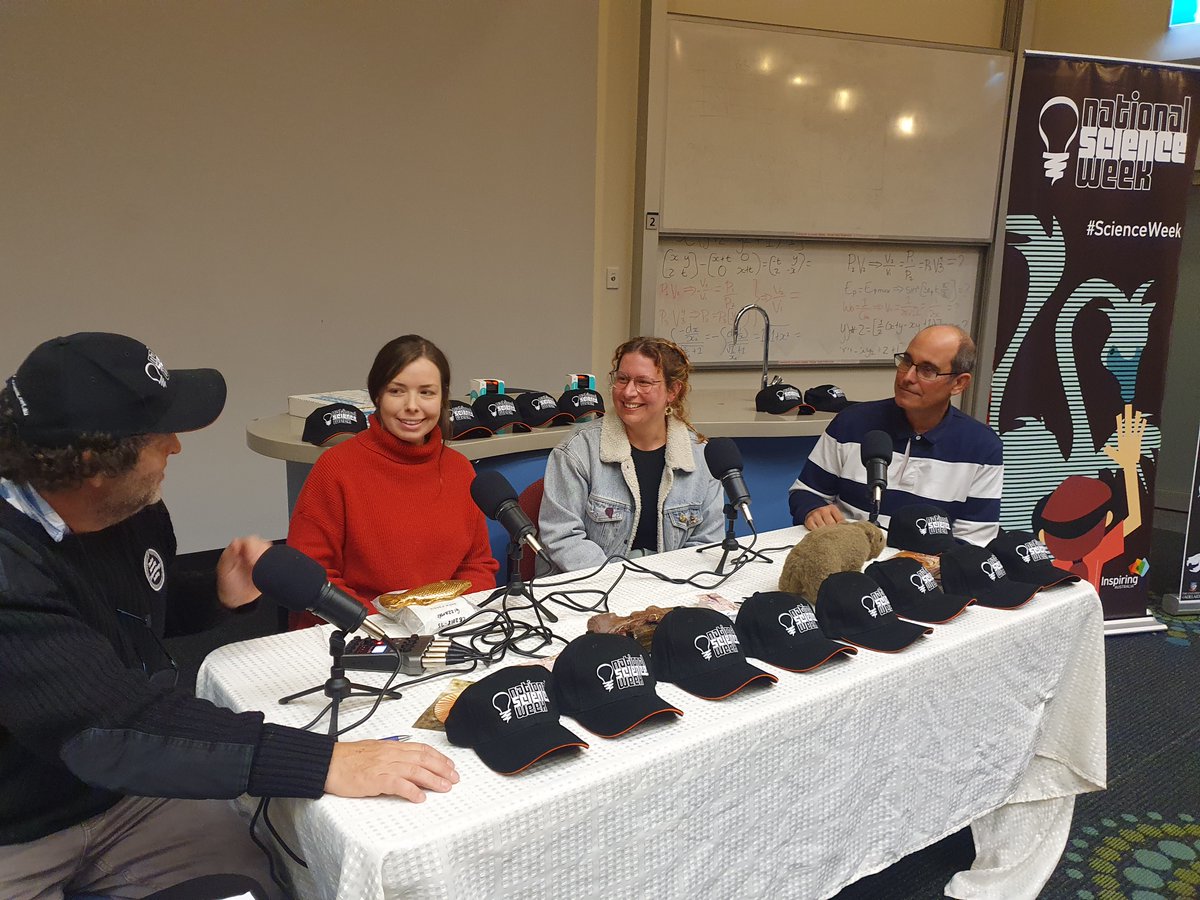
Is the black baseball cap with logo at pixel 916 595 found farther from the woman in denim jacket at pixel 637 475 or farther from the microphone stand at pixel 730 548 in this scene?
the woman in denim jacket at pixel 637 475

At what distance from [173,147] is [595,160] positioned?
78.1 inches

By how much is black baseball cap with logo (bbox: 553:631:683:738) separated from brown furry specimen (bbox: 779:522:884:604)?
1.63ft

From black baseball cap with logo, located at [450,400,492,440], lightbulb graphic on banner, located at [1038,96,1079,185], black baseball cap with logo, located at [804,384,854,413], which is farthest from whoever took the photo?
black baseball cap with logo, located at [804,384,854,413]

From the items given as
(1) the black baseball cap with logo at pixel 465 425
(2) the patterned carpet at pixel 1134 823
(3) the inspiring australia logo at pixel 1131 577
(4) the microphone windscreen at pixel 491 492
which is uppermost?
(4) the microphone windscreen at pixel 491 492

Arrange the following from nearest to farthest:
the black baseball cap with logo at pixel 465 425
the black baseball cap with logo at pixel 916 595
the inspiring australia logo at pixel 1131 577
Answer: the black baseball cap with logo at pixel 916 595, the black baseball cap with logo at pixel 465 425, the inspiring australia logo at pixel 1131 577

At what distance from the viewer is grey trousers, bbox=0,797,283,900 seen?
1.08m

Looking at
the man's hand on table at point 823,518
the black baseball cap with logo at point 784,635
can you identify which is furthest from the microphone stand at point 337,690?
the man's hand on table at point 823,518

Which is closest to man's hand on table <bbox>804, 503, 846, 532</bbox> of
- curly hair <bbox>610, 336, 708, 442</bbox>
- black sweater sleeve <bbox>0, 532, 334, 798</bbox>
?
curly hair <bbox>610, 336, 708, 442</bbox>

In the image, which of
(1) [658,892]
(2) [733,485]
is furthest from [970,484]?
(1) [658,892]

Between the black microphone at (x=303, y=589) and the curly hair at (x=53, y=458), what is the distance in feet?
0.72

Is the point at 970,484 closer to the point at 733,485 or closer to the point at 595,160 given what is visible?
the point at 733,485

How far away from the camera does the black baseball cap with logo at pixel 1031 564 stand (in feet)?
5.57

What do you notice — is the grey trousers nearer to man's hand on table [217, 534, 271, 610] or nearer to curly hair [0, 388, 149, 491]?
man's hand on table [217, 534, 271, 610]

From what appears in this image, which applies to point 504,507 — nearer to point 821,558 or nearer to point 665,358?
point 821,558
